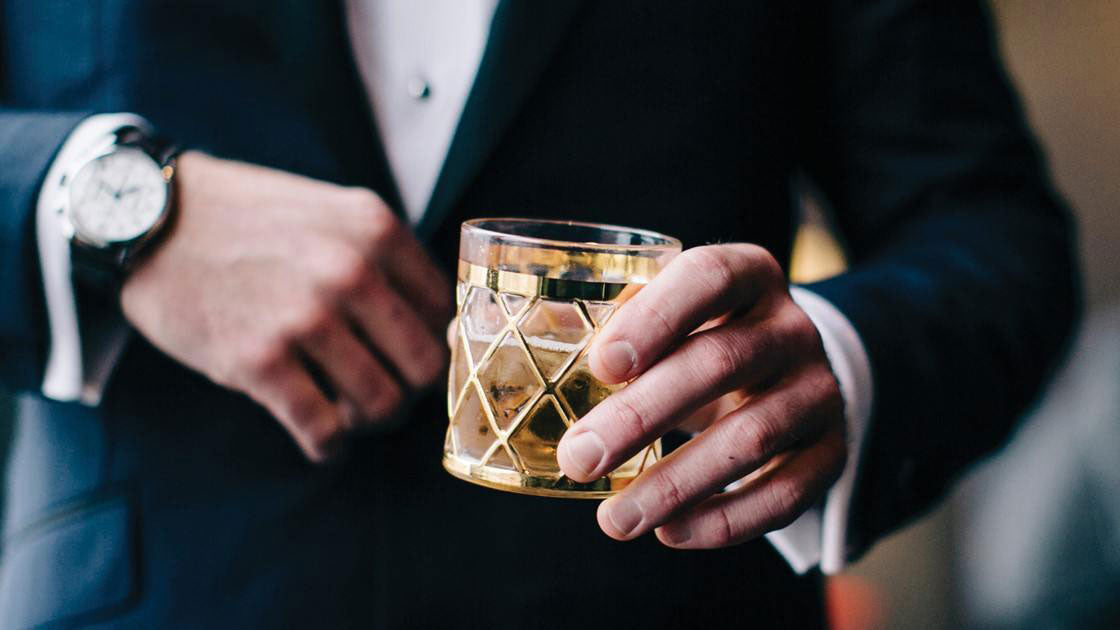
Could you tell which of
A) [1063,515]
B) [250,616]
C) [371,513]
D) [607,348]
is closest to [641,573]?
[371,513]

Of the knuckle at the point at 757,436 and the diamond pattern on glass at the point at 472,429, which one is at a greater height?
the knuckle at the point at 757,436

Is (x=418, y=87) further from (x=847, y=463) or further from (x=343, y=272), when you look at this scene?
(x=847, y=463)

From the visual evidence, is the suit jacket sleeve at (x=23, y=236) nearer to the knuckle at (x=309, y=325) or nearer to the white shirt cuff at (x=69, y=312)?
the white shirt cuff at (x=69, y=312)

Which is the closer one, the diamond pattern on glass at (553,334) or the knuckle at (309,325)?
the diamond pattern on glass at (553,334)

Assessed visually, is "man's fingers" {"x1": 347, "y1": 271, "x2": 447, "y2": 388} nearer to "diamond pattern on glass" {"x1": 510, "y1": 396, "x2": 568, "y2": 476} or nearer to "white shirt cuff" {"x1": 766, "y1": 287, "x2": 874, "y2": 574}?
"diamond pattern on glass" {"x1": 510, "y1": 396, "x2": 568, "y2": 476}

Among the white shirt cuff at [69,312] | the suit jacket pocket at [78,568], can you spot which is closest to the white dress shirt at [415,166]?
the white shirt cuff at [69,312]
